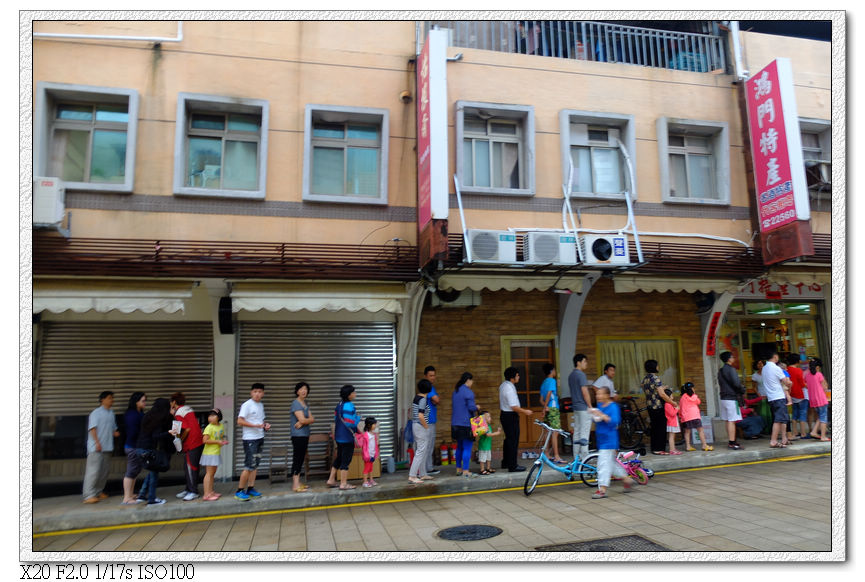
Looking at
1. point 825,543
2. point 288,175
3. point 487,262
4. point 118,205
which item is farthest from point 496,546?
point 118,205

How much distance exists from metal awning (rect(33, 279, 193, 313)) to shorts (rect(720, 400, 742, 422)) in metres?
9.71

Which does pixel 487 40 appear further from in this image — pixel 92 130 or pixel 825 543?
pixel 825 543

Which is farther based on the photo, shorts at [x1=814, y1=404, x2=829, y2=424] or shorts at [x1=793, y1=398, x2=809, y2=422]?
shorts at [x1=793, y1=398, x2=809, y2=422]

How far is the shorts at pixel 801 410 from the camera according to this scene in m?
10.6

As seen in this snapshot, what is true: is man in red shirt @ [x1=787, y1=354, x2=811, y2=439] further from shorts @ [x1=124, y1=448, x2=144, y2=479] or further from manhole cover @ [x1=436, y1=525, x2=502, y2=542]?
shorts @ [x1=124, y1=448, x2=144, y2=479]

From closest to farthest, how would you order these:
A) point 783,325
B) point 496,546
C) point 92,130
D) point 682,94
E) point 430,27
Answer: point 496,546
point 92,130
point 430,27
point 682,94
point 783,325

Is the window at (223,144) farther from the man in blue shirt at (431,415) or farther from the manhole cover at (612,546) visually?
the manhole cover at (612,546)

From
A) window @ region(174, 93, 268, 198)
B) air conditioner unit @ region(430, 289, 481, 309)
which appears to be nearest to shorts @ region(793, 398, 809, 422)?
air conditioner unit @ region(430, 289, 481, 309)

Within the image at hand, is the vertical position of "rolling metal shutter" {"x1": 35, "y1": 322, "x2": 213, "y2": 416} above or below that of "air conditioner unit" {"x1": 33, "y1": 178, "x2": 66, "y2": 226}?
below

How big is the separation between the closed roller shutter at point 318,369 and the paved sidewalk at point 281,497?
0.91m

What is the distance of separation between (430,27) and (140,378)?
26.4 ft

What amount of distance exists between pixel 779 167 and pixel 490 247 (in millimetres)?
5644

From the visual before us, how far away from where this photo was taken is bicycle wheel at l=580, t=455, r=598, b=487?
26.1ft

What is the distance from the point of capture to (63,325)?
898cm
